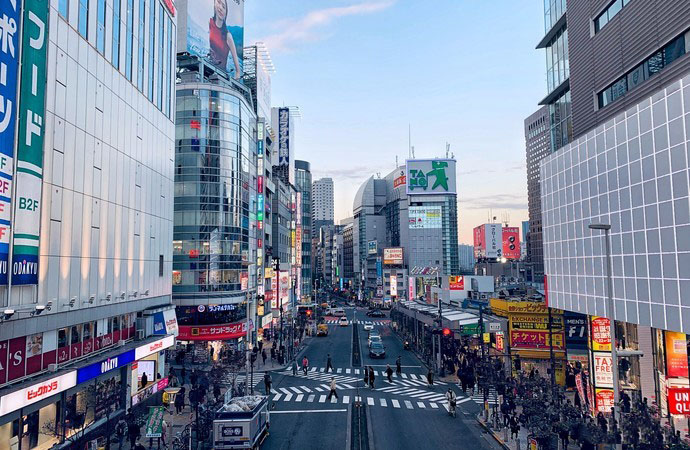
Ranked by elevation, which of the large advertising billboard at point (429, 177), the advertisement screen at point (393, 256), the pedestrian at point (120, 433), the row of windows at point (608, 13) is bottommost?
the pedestrian at point (120, 433)

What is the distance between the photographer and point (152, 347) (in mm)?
31078

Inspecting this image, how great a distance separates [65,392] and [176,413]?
8811mm

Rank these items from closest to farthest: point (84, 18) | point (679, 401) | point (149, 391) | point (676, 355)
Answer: point (679, 401) < point (84, 18) < point (676, 355) < point (149, 391)

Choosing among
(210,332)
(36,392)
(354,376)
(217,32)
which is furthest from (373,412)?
(217,32)

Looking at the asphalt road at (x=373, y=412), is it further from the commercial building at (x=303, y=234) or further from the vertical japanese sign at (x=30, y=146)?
the commercial building at (x=303, y=234)

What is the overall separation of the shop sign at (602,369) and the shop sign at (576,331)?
4479 millimetres

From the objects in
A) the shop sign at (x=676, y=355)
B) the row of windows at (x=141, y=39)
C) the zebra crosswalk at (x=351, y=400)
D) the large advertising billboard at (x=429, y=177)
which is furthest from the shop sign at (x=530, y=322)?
the large advertising billboard at (x=429, y=177)

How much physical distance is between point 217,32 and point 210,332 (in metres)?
35.2

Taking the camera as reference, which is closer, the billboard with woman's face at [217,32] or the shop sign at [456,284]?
the billboard with woman's face at [217,32]

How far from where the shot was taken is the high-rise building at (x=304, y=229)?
357 ft

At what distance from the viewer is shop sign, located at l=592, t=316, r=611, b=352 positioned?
2952cm

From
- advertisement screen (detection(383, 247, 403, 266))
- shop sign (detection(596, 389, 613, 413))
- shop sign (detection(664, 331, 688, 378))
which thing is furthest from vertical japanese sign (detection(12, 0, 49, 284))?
advertisement screen (detection(383, 247, 403, 266))

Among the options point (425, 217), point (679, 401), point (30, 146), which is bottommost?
point (679, 401)

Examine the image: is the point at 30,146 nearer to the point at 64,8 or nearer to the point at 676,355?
the point at 64,8
